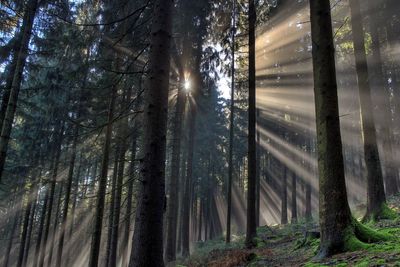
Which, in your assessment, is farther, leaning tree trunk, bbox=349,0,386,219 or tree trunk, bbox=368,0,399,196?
tree trunk, bbox=368,0,399,196

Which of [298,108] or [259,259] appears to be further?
[298,108]

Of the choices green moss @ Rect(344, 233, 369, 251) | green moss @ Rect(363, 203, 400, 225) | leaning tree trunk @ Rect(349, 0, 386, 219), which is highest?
leaning tree trunk @ Rect(349, 0, 386, 219)

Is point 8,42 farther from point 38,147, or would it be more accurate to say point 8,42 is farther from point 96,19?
point 38,147

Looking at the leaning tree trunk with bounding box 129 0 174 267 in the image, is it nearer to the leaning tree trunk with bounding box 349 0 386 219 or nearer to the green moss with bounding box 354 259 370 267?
the green moss with bounding box 354 259 370 267

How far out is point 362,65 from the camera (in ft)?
37.8

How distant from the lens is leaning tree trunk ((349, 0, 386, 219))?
1012cm

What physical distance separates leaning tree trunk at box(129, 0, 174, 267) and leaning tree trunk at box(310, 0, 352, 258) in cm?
297

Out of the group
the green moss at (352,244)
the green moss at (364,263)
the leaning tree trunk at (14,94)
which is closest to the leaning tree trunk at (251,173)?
the green moss at (352,244)

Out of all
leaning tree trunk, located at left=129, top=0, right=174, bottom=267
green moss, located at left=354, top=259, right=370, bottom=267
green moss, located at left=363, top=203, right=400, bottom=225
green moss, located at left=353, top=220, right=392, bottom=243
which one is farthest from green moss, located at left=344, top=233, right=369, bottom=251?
green moss, located at left=363, top=203, right=400, bottom=225

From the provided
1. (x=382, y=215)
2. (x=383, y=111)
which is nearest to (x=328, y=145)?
(x=382, y=215)

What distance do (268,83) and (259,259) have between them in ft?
61.2

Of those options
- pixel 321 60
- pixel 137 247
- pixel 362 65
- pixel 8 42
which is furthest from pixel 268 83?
pixel 137 247

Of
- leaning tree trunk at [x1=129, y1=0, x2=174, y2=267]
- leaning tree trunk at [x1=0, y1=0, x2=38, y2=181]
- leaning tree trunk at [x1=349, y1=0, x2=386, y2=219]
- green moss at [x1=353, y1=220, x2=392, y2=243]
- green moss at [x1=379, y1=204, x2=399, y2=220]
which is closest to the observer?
leaning tree trunk at [x1=129, y1=0, x2=174, y2=267]

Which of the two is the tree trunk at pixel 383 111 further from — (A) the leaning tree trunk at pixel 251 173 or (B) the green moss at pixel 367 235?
(B) the green moss at pixel 367 235
